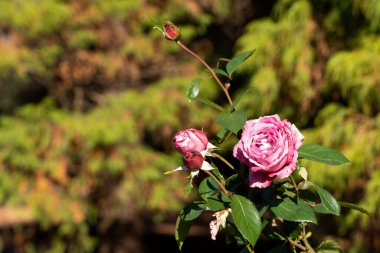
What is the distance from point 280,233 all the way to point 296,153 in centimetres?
27

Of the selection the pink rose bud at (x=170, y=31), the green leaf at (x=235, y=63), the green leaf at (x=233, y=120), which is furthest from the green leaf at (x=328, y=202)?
the pink rose bud at (x=170, y=31)

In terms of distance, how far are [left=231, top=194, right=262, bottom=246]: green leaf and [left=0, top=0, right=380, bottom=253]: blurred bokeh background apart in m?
3.62

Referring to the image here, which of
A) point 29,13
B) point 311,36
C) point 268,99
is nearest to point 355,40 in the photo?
point 311,36

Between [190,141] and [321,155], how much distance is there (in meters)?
0.32

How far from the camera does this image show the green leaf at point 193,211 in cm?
134

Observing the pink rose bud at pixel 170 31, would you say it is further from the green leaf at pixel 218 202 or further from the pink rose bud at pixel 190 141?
the green leaf at pixel 218 202

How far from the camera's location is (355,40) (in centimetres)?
523

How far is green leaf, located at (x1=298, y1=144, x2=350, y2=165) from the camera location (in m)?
1.34

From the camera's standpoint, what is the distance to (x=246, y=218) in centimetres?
126

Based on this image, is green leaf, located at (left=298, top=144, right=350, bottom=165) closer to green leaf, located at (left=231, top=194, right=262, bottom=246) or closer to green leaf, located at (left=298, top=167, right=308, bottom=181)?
green leaf, located at (left=298, top=167, right=308, bottom=181)

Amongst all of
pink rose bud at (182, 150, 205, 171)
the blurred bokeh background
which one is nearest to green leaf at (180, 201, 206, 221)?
pink rose bud at (182, 150, 205, 171)

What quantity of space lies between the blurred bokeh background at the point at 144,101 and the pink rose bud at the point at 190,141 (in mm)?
3658

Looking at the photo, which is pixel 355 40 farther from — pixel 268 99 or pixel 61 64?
A: pixel 61 64

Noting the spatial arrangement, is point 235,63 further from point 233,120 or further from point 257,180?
point 257,180
